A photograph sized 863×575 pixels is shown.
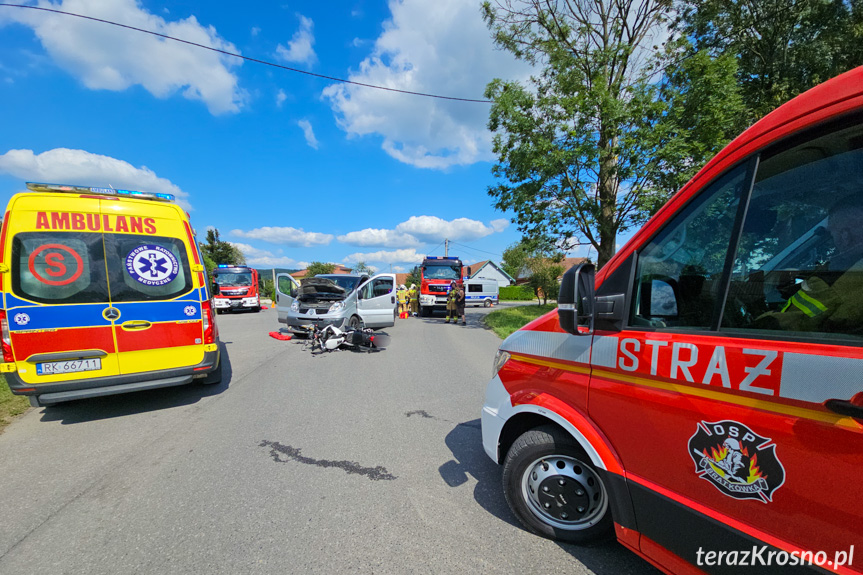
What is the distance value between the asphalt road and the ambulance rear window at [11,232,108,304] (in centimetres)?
152

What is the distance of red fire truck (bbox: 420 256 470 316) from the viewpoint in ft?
58.6

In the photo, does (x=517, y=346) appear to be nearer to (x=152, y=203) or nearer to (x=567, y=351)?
(x=567, y=351)

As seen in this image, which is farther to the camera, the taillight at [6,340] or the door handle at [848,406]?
the taillight at [6,340]

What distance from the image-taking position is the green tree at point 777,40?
10.2 metres

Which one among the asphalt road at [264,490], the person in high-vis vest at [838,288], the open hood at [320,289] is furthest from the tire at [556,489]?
the open hood at [320,289]

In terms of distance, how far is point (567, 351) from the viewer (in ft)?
6.60

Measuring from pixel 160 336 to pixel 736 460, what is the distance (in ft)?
18.1

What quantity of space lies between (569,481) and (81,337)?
17.2 feet

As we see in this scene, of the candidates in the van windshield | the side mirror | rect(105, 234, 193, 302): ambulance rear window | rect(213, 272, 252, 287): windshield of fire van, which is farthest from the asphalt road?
rect(213, 272, 252, 287): windshield of fire van

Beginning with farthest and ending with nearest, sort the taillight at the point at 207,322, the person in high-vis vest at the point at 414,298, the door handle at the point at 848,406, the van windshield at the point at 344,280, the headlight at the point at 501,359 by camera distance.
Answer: the person in high-vis vest at the point at 414,298 → the van windshield at the point at 344,280 → the taillight at the point at 207,322 → the headlight at the point at 501,359 → the door handle at the point at 848,406

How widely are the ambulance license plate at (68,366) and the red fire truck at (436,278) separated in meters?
14.3

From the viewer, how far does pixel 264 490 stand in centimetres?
270

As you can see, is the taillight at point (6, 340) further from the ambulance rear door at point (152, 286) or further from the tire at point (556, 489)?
the tire at point (556, 489)

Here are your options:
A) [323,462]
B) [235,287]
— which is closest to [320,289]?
[323,462]
